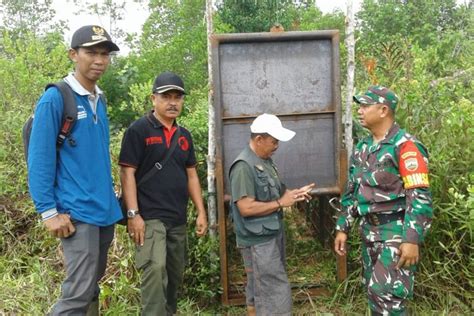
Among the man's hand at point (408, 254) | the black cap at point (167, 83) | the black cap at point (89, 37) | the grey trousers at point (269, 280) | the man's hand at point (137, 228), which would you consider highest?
the black cap at point (89, 37)

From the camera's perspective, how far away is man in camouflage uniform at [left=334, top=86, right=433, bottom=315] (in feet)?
8.80

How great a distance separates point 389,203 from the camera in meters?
2.81

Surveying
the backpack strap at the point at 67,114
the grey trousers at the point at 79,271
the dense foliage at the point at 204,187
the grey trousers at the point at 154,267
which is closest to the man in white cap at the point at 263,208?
the grey trousers at the point at 154,267

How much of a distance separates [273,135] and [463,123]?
5.30 feet

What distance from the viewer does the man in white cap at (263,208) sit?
2949mm

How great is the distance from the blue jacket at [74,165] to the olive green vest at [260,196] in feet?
2.58

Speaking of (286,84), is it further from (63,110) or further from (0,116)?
(0,116)

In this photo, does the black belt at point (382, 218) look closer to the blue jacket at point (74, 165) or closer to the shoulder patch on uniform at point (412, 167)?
the shoulder patch on uniform at point (412, 167)

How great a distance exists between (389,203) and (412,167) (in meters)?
0.26

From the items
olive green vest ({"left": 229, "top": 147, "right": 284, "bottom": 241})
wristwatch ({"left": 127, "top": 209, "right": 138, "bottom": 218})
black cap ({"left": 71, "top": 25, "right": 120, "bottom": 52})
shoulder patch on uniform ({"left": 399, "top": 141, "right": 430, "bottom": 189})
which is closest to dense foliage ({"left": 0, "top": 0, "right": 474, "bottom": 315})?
shoulder patch on uniform ({"left": 399, "top": 141, "right": 430, "bottom": 189})

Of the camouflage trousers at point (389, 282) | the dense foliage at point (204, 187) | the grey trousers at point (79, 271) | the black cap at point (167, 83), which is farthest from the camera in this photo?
the dense foliage at point (204, 187)

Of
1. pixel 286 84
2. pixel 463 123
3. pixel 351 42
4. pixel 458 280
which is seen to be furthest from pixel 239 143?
pixel 458 280

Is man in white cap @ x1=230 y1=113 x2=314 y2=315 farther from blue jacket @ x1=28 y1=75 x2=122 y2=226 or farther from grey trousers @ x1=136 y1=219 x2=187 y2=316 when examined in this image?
blue jacket @ x1=28 y1=75 x2=122 y2=226

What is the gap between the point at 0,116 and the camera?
5449 millimetres
